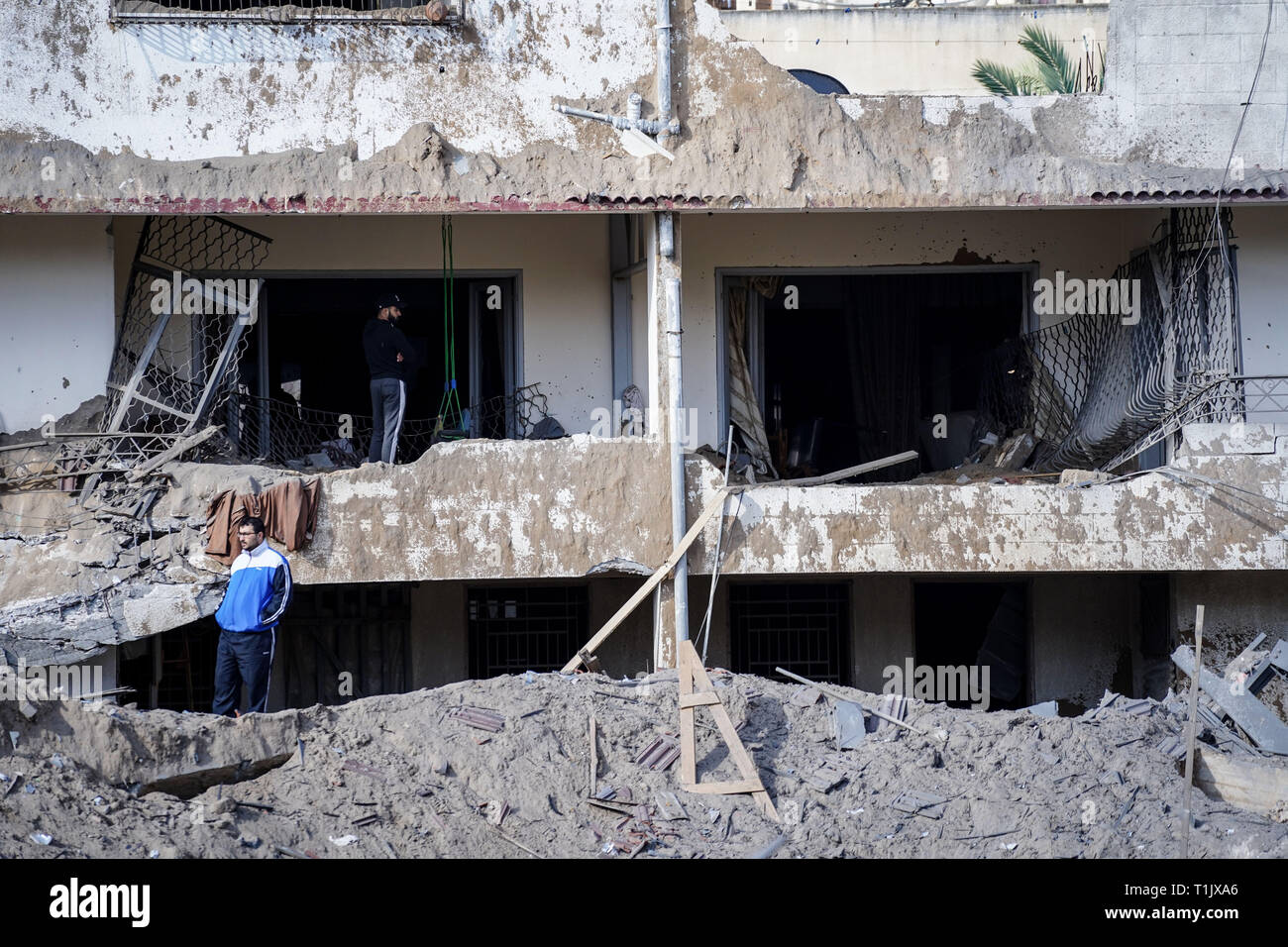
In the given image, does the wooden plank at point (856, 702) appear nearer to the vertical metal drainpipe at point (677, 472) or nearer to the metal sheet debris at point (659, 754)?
the metal sheet debris at point (659, 754)

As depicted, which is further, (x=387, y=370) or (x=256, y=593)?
(x=387, y=370)

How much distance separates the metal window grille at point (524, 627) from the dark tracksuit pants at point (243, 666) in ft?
13.5

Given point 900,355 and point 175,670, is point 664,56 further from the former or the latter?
point 175,670

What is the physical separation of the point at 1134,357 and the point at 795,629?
391cm

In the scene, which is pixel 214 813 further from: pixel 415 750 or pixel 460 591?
pixel 460 591

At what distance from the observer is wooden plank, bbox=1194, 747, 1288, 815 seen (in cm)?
920

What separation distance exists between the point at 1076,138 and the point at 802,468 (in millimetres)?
4119

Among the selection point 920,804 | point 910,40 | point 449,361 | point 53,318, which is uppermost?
point 910,40

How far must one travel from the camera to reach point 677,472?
11062 mm

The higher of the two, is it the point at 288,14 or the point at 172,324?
the point at 288,14

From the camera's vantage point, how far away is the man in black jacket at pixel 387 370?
1149 centimetres

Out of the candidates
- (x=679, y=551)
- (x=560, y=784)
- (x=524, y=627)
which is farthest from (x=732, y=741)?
(x=524, y=627)

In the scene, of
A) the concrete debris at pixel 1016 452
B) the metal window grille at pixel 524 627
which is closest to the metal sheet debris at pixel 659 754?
the metal window grille at pixel 524 627

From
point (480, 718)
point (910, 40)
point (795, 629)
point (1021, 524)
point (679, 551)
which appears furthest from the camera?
point (910, 40)
